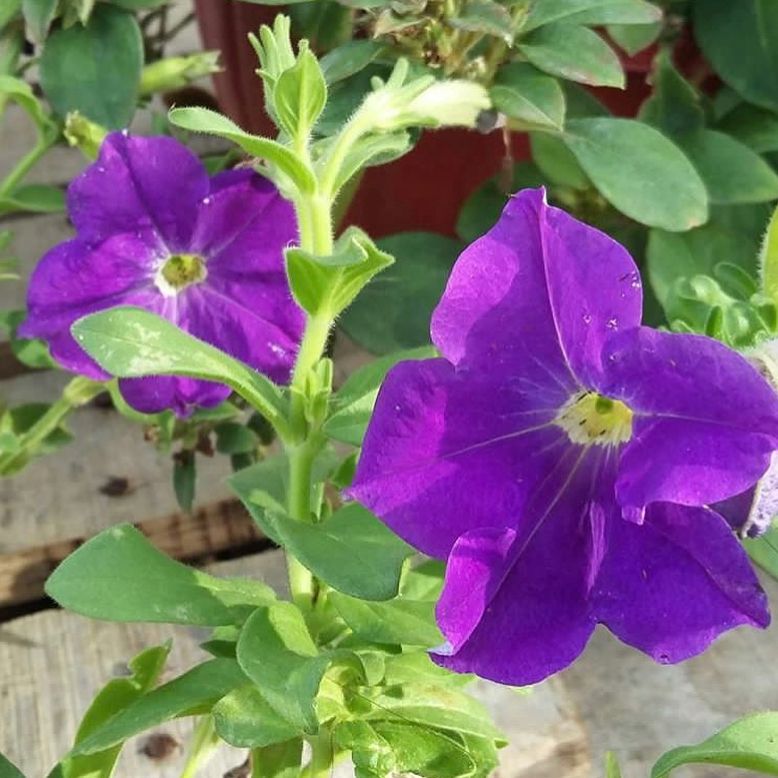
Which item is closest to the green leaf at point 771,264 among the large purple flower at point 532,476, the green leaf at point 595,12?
the large purple flower at point 532,476

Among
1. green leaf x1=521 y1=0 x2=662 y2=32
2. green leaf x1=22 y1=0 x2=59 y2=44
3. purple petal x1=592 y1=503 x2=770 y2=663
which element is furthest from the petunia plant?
green leaf x1=22 y1=0 x2=59 y2=44

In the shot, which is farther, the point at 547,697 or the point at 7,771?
the point at 547,697

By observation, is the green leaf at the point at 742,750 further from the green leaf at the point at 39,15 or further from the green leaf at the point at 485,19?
the green leaf at the point at 39,15

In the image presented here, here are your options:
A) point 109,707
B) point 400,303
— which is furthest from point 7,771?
point 400,303

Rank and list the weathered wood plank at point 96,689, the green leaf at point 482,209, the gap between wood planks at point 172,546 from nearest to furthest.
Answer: the weathered wood plank at point 96,689, the gap between wood planks at point 172,546, the green leaf at point 482,209

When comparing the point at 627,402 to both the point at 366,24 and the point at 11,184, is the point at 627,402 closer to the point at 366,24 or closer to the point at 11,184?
the point at 366,24

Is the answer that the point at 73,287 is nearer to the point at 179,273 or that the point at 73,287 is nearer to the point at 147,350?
→ the point at 179,273

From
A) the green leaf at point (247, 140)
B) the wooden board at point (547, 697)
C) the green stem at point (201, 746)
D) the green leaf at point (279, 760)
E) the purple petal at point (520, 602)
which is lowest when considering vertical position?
the wooden board at point (547, 697)
